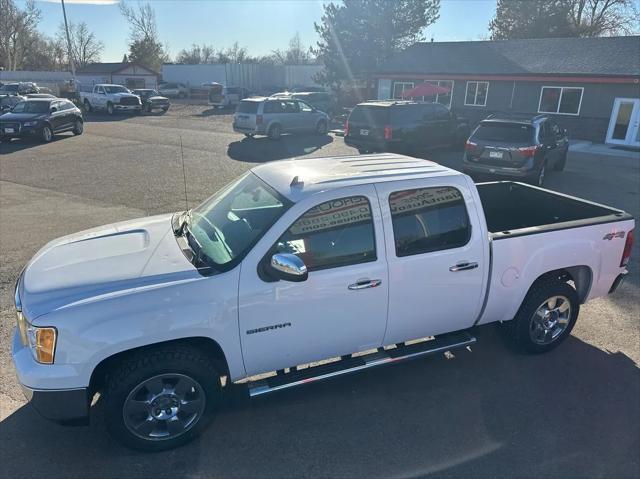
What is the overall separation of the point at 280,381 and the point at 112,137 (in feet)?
63.5

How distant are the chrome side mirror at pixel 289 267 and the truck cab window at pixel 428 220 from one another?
87cm

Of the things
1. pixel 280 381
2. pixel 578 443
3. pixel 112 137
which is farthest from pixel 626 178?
pixel 112 137

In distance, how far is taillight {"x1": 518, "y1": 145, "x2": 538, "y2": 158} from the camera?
11148 mm

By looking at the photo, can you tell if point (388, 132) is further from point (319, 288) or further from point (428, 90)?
point (319, 288)

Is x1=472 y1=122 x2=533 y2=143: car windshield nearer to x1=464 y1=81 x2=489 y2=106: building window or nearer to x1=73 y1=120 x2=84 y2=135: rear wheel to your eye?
x1=464 y1=81 x2=489 y2=106: building window

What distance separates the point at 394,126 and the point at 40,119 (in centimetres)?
1331

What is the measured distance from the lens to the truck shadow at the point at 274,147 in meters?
16.0

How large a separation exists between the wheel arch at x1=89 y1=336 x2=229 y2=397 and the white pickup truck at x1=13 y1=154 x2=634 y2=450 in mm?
12

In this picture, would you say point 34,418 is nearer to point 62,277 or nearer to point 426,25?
point 62,277

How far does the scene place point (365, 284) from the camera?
340 cm

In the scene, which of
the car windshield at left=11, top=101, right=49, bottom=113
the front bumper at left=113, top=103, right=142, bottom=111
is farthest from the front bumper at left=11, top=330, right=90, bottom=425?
the front bumper at left=113, top=103, right=142, bottom=111

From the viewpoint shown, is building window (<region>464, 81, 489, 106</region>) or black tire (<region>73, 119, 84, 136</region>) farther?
building window (<region>464, 81, 489, 106</region>)

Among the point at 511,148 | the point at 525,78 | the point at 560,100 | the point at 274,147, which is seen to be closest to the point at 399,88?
the point at 525,78

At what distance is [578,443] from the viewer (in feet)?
11.0
